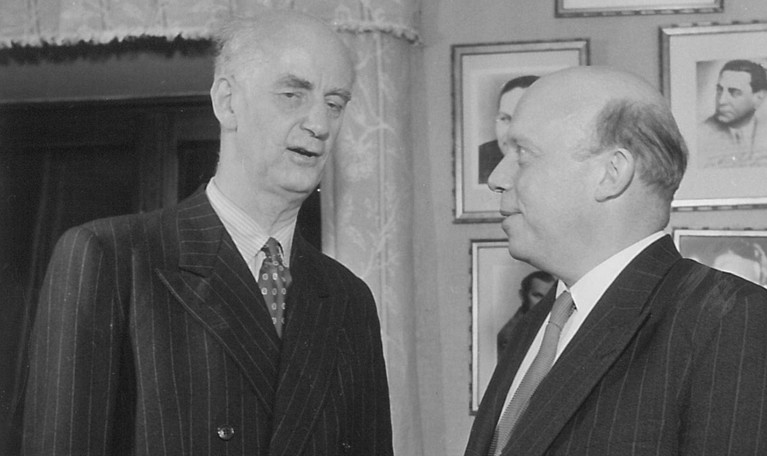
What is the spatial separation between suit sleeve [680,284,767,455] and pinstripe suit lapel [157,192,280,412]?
81cm

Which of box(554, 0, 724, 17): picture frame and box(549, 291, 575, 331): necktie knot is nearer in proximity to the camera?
box(549, 291, 575, 331): necktie knot

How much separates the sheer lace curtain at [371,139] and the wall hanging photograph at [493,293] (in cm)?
18

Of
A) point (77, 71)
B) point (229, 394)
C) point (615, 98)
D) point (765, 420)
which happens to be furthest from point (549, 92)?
point (77, 71)

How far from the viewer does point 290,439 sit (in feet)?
6.59

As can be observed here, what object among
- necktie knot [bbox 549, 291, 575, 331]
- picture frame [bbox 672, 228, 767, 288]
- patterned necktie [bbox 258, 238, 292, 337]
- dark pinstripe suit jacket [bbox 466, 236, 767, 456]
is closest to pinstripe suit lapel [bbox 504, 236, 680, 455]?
dark pinstripe suit jacket [bbox 466, 236, 767, 456]

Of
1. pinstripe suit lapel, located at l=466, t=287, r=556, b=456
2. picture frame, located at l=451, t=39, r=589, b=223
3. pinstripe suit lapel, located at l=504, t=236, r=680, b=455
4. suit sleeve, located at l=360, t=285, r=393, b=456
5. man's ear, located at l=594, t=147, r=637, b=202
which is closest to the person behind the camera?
pinstripe suit lapel, located at l=504, t=236, r=680, b=455

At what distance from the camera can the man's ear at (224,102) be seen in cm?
218

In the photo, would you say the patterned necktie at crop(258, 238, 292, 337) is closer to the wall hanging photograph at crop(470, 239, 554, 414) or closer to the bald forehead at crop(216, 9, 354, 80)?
→ the bald forehead at crop(216, 9, 354, 80)

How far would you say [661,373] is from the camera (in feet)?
5.63

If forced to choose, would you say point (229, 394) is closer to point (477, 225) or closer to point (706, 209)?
point (477, 225)

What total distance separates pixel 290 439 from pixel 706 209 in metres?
1.39

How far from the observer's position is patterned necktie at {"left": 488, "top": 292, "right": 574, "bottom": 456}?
1920mm

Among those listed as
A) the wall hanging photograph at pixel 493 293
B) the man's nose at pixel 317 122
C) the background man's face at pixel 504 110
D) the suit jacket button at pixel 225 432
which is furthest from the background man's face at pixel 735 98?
the suit jacket button at pixel 225 432

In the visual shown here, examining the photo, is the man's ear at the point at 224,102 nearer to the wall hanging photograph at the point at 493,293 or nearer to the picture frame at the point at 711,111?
the wall hanging photograph at the point at 493,293
